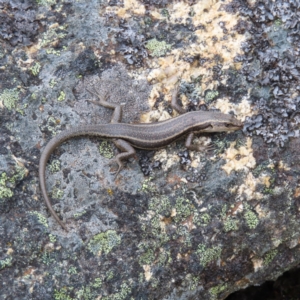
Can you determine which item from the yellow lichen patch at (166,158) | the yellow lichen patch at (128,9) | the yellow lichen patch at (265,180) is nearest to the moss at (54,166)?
the yellow lichen patch at (166,158)

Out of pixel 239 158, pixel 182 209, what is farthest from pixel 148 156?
pixel 239 158

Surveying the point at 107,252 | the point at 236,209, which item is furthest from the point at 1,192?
the point at 236,209

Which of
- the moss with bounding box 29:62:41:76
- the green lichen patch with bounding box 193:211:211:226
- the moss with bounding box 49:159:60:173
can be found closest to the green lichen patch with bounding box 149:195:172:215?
the green lichen patch with bounding box 193:211:211:226

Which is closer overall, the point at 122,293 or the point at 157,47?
the point at 122,293

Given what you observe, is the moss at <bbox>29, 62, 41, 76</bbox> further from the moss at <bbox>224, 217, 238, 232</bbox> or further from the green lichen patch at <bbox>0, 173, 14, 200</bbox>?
the moss at <bbox>224, 217, 238, 232</bbox>

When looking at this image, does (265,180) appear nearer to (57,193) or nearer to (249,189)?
(249,189)

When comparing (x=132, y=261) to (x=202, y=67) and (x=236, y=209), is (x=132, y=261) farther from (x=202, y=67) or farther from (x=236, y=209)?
(x=202, y=67)

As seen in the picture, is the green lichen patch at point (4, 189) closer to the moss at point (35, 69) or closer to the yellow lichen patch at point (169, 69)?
the moss at point (35, 69)
